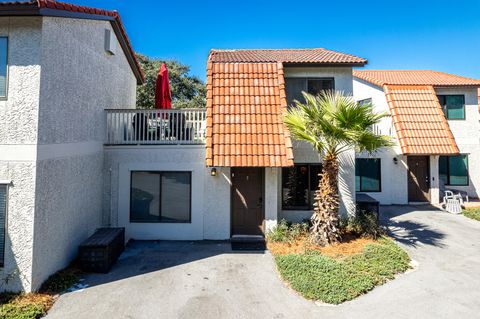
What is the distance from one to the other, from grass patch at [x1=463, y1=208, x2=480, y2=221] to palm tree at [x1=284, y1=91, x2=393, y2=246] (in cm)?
816

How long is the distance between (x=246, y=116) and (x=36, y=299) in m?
8.04

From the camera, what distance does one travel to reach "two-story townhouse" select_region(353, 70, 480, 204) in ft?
50.1

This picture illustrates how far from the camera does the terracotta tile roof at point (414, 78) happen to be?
16.8 metres

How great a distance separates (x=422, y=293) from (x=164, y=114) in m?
10.0

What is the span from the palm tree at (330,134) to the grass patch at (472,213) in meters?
8.16

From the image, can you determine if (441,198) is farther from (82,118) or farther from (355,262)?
(82,118)

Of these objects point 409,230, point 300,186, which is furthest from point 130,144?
point 409,230

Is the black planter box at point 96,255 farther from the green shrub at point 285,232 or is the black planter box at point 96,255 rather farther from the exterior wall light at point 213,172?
the green shrub at point 285,232

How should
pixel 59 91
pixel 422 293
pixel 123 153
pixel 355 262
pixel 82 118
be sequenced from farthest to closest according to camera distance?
pixel 123 153 < pixel 82 118 < pixel 355 262 < pixel 59 91 < pixel 422 293

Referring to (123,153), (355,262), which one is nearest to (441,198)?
(355,262)

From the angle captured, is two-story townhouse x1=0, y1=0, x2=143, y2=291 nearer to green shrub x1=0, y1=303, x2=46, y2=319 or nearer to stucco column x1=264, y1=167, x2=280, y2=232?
green shrub x1=0, y1=303, x2=46, y2=319

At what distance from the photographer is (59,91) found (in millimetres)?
7488

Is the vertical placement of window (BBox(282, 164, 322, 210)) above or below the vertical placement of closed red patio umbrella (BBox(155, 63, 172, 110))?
below

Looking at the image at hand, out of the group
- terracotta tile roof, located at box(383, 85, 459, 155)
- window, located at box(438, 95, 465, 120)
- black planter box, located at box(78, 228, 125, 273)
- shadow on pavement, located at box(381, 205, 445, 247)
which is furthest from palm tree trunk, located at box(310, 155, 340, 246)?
window, located at box(438, 95, 465, 120)
